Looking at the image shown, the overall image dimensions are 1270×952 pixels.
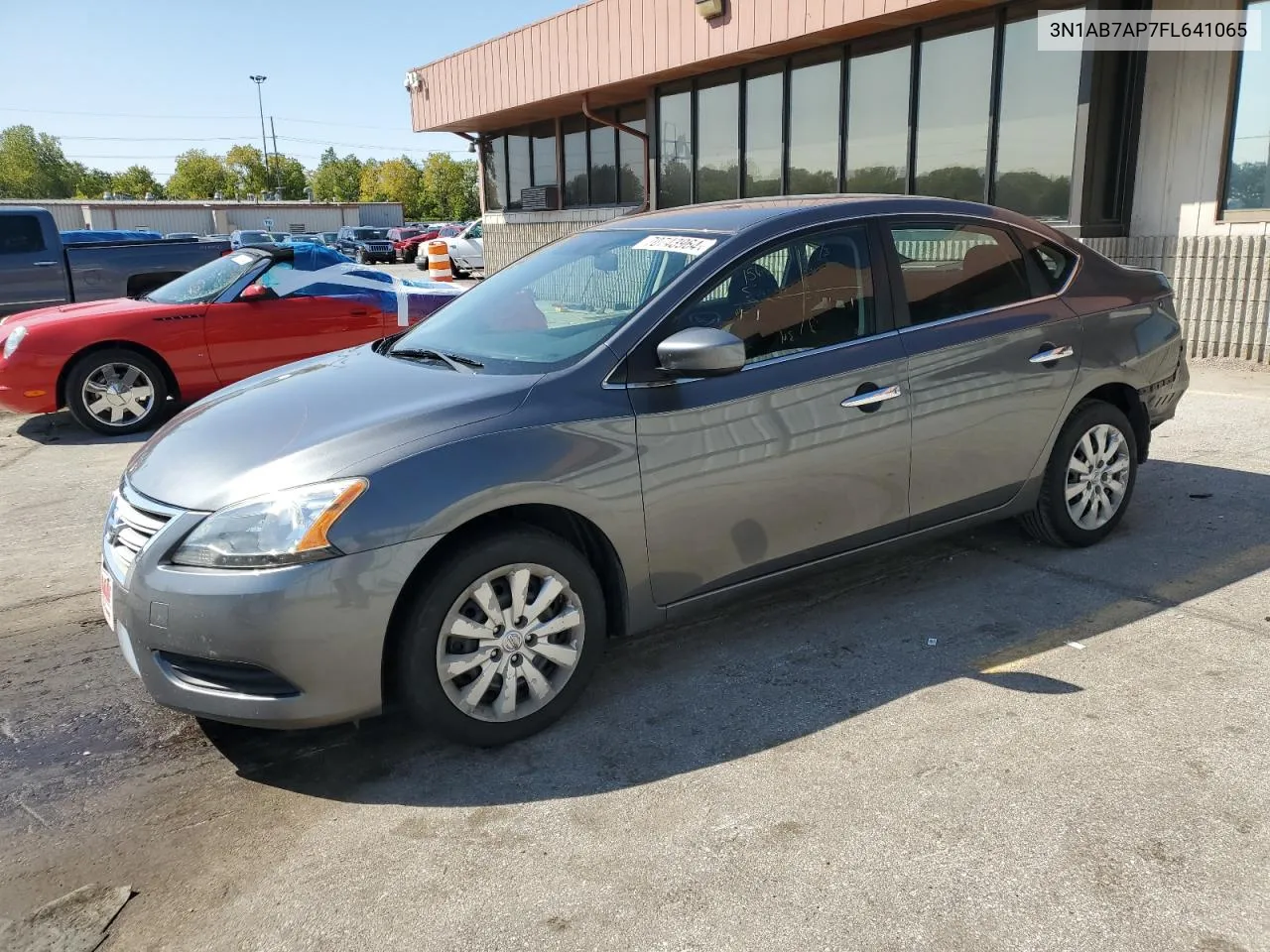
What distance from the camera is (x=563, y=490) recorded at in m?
3.21

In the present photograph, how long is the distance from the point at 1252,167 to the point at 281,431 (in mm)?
9677

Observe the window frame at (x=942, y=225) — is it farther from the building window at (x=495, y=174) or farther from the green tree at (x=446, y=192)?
the green tree at (x=446, y=192)

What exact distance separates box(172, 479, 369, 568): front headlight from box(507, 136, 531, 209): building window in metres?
19.2

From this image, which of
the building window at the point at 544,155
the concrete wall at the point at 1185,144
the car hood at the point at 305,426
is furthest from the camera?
the building window at the point at 544,155

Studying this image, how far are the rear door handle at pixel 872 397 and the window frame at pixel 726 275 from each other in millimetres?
199

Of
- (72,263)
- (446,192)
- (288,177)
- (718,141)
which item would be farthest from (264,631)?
(288,177)

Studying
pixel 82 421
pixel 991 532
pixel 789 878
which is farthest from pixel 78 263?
pixel 789 878

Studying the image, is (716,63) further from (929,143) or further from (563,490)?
(563,490)

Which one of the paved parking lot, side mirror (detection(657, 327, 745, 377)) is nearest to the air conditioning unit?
the paved parking lot

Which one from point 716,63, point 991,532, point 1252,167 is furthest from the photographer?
point 716,63

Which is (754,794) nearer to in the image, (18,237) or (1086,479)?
(1086,479)

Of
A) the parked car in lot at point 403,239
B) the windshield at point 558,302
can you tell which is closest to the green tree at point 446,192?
the parked car in lot at point 403,239

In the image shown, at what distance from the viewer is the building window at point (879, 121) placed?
11.8m

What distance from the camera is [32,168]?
10338cm
